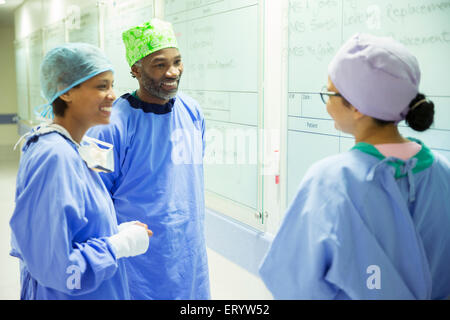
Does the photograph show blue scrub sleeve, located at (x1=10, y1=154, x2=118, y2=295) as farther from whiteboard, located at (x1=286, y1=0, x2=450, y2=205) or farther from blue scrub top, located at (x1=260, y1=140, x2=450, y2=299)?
whiteboard, located at (x1=286, y1=0, x2=450, y2=205)

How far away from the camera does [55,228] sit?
3.60 ft

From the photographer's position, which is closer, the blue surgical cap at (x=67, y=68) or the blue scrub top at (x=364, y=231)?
the blue scrub top at (x=364, y=231)

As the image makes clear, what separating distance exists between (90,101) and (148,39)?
694mm

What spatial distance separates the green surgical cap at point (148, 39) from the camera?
1914 mm

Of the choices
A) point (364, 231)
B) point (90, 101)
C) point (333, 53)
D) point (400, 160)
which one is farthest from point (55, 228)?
point (333, 53)

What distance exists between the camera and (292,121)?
7.88ft

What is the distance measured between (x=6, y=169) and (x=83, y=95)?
730 cm

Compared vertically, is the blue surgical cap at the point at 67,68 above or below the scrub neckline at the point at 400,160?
Result: above

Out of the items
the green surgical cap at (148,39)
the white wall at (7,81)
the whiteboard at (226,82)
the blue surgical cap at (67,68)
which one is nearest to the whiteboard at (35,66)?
the white wall at (7,81)

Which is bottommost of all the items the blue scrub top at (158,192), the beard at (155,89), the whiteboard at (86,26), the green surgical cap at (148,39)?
the blue scrub top at (158,192)

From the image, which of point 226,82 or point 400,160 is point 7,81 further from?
point 400,160

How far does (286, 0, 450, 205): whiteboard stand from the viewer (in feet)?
5.24

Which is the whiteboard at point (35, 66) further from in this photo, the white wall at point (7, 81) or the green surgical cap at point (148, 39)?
the green surgical cap at point (148, 39)
